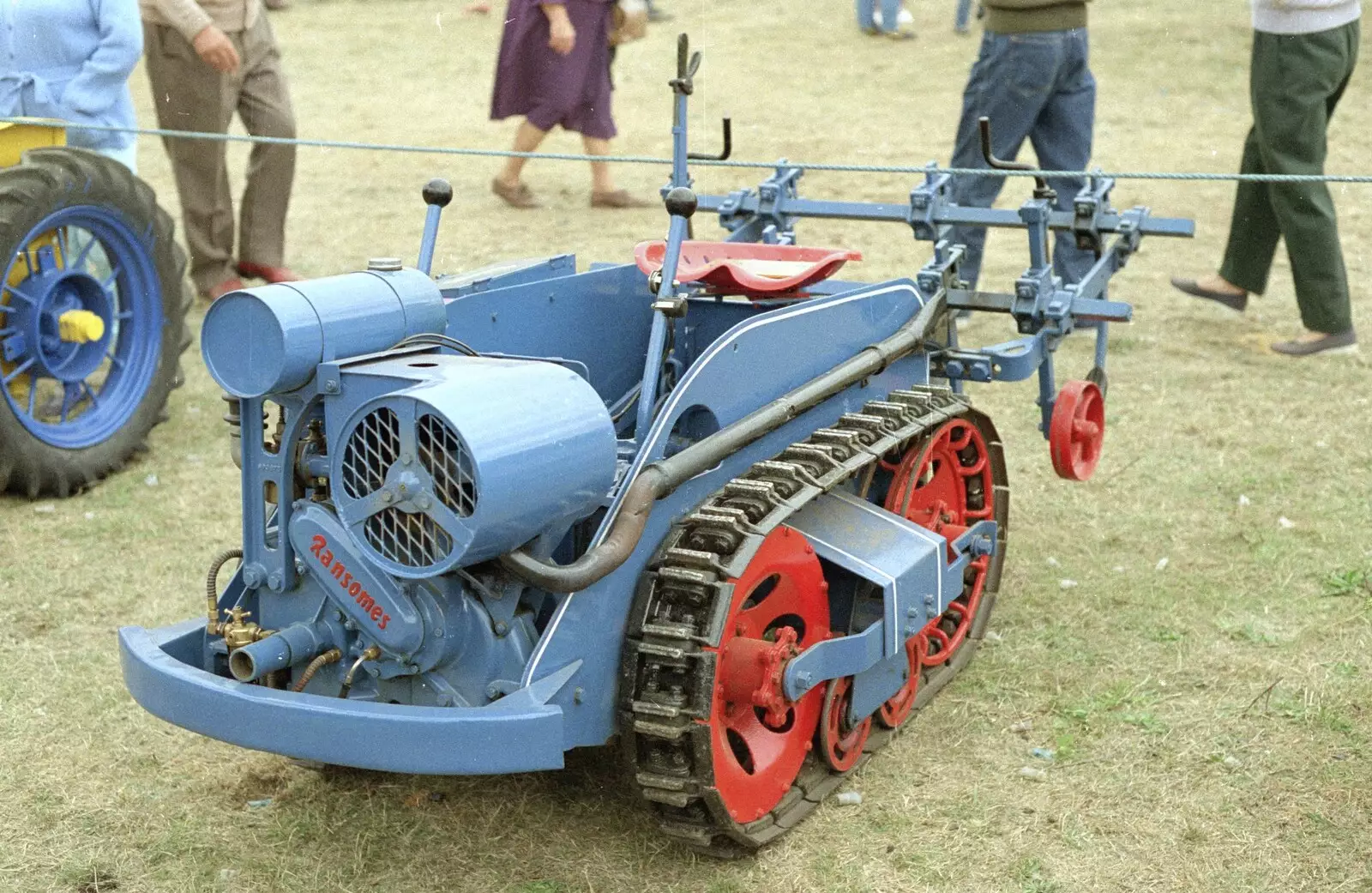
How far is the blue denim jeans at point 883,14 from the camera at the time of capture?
15.0 metres

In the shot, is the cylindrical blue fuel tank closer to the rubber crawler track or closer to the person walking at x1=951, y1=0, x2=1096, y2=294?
the rubber crawler track

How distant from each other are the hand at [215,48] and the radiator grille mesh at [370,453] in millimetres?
4590

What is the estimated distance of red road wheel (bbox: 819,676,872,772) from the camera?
386cm

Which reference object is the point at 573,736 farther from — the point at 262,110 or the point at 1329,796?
the point at 262,110

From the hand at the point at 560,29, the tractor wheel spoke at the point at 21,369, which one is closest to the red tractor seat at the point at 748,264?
the tractor wheel spoke at the point at 21,369

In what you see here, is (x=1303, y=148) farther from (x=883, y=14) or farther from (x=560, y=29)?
(x=883, y=14)

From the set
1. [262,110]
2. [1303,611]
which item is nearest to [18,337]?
[262,110]

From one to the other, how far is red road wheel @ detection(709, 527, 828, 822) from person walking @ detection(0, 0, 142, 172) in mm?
3589

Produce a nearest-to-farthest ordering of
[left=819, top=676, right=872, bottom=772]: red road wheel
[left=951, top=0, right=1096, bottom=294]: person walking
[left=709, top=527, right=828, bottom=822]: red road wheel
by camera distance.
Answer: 1. [left=709, top=527, right=828, bottom=822]: red road wheel
2. [left=819, top=676, right=872, bottom=772]: red road wheel
3. [left=951, top=0, right=1096, bottom=294]: person walking

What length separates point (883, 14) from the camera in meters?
15.0

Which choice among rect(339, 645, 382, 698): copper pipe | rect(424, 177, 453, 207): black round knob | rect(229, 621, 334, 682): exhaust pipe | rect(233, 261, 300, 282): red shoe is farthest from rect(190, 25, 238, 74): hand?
rect(339, 645, 382, 698): copper pipe

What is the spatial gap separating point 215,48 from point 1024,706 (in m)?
4.81

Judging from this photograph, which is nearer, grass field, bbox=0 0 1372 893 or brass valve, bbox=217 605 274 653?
brass valve, bbox=217 605 274 653

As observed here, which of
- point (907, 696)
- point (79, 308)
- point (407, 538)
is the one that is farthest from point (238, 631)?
point (79, 308)
